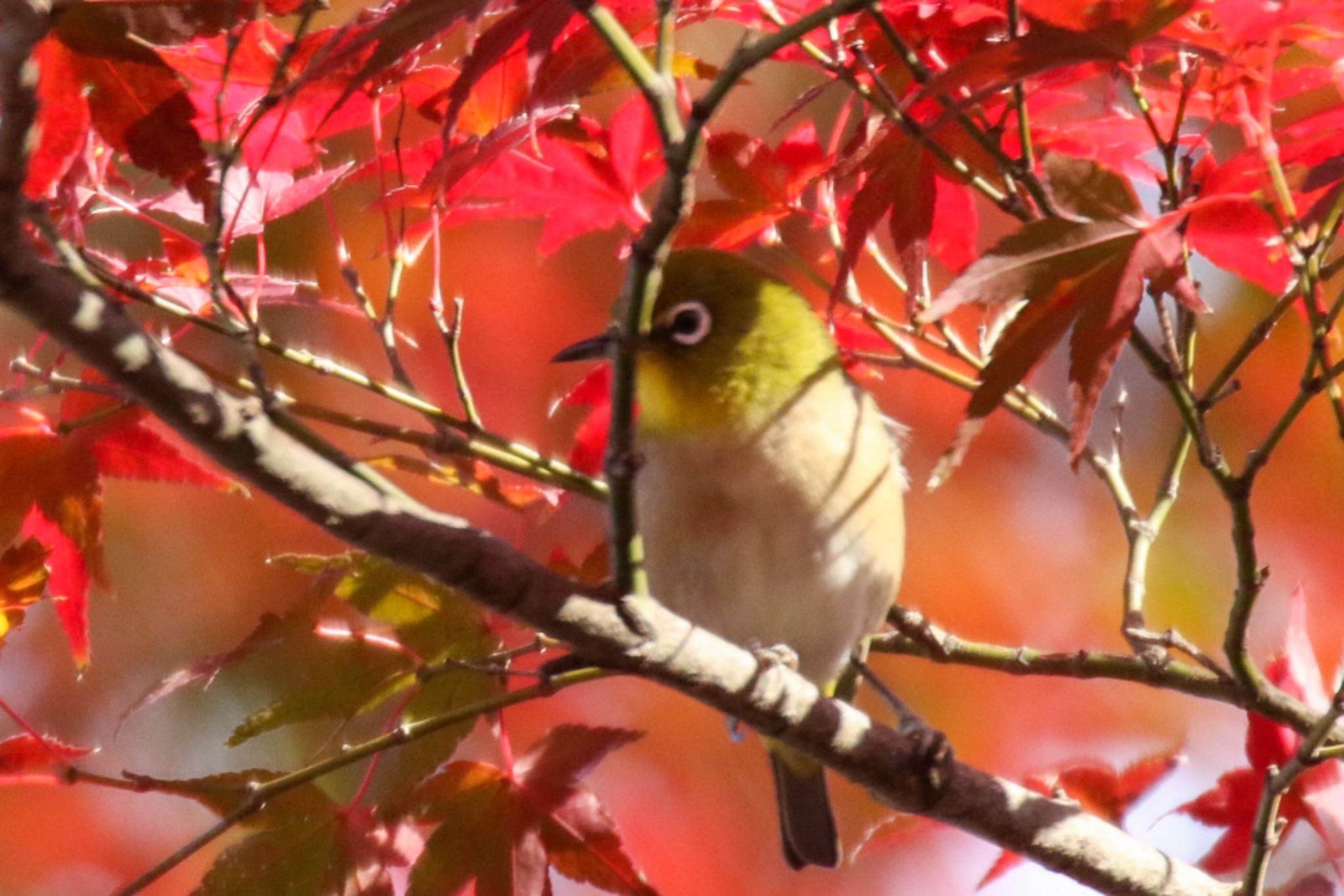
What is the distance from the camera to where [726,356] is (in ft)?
7.46

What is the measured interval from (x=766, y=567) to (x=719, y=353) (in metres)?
0.36

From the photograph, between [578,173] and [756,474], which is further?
[756,474]

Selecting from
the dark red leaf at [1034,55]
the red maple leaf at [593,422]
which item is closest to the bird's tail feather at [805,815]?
the red maple leaf at [593,422]

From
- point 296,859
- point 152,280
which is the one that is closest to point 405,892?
point 296,859

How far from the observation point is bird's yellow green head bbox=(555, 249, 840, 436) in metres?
2.23

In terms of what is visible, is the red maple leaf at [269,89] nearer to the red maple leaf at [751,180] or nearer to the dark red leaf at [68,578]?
the red maple leaf at [751,180]

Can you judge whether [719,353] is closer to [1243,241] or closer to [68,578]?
[1243,241]

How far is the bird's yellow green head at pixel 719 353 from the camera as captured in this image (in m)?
2.23

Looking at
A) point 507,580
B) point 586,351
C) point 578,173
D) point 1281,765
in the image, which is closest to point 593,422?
point 586,351

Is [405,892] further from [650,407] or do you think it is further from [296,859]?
[650,407]

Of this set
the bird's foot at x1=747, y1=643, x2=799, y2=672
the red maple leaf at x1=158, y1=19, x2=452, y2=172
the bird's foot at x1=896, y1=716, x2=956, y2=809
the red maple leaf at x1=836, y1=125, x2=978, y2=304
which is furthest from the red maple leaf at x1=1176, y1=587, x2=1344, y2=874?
the red maple leaf at x1=158, y1=19, x2=452, y2=172

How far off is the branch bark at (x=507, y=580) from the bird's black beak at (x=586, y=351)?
2.02ft

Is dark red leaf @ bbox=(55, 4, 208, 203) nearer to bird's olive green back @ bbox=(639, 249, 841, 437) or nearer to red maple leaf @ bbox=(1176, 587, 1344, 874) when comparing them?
bird's olive green back @ bbox=(639, 249, 841, 437)

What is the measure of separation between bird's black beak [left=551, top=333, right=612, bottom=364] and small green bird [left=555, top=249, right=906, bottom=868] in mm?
47
